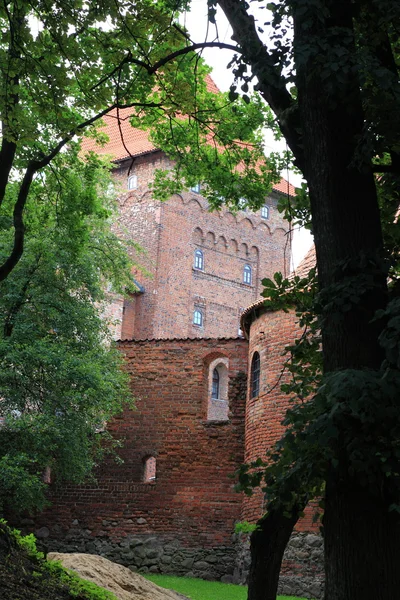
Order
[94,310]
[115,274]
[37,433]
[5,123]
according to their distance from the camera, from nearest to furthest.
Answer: [5,123] < [37,433] < [94,310] < [115,274]

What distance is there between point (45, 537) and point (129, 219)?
18830 millimetres

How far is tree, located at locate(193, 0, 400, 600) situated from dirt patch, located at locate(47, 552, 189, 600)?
16.2ft

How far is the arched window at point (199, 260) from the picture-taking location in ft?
127

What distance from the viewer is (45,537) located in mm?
21875

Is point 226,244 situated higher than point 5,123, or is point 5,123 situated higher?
point 226,244

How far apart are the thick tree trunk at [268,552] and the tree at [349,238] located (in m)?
0.06

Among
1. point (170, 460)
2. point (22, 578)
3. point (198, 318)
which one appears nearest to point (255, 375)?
point (170, 460)

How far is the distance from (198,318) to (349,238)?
32.6m

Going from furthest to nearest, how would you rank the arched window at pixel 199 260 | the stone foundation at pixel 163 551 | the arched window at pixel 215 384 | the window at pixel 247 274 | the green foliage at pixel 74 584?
1. the window at pixel 247 274
2. the arched window at pixel 199 260
3. the arched window at pixel 215 384
4. the stone foundation at pixel 163 551
5. the green foliage at pixel 74 584

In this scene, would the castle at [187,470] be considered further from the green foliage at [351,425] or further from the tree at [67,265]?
the green foliage at [351,425]

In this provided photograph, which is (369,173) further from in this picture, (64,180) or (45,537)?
(45,537)

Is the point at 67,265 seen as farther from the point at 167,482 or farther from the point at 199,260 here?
the point at 199,260

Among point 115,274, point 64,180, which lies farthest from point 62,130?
point 115,274

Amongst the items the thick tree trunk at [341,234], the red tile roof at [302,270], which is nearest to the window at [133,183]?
the red tile roof at [302,270]
